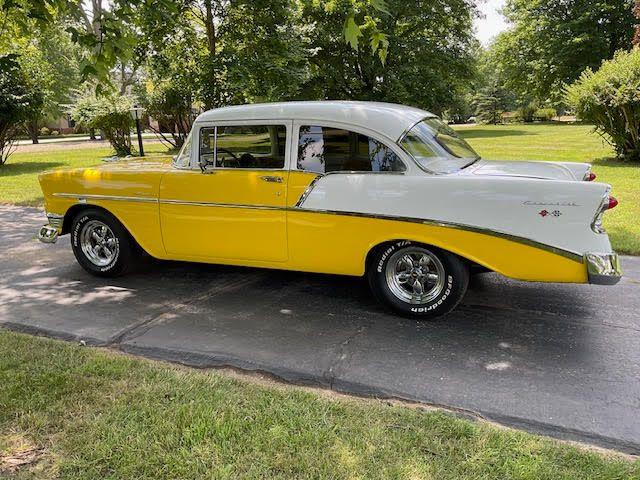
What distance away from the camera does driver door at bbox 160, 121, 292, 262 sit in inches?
187

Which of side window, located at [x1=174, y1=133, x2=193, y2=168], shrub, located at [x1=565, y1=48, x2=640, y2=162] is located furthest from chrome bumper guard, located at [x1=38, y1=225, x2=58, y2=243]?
shrub, located at [x1=565, y1=48, x2=640, y2=162]

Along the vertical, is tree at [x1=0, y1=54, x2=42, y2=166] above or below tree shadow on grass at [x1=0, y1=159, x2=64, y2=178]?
above

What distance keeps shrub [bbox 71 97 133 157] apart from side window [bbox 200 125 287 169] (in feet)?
47.5

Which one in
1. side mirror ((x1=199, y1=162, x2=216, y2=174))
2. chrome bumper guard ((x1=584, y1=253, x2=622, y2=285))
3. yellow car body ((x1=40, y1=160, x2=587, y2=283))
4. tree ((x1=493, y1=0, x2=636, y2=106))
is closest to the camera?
chrome bumper guard ((x1=584, y1=253, x2=622, y2=285))

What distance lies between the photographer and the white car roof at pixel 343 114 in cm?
451

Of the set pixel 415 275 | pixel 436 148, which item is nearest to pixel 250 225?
pixel 415 275

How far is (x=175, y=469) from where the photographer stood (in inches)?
101

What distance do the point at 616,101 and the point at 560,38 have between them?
24.8 metres

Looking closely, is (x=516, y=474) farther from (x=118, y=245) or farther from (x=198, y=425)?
(x=118, y=245)

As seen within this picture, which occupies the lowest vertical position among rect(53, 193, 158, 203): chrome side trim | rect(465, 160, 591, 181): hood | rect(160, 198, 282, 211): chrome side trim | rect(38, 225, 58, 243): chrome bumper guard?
rect(38, 225, 58, 243): chrome bumper guard

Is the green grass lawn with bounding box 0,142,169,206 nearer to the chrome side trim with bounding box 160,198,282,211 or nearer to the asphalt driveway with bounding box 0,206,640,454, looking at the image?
the chrome side trim with bounding box 160,198,282,211

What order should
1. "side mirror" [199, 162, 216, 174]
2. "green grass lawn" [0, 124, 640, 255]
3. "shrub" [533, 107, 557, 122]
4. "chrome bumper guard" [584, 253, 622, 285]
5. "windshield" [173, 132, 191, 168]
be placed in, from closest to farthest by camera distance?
"chrome bumper guard" [584, 253, 622, 285] → "side mirror" [199, 162, 216, 174] → "windshield" [173, 132, 191, 168] → "green grass lawn" [0, 124, 640, 255] → "shrub" [533, 107, 557, 122]

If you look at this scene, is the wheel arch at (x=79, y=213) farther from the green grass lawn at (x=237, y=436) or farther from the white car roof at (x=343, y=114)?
the green grass lawn at (x=237, y=436)

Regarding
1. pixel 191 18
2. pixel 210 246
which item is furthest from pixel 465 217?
pixel 191 18
